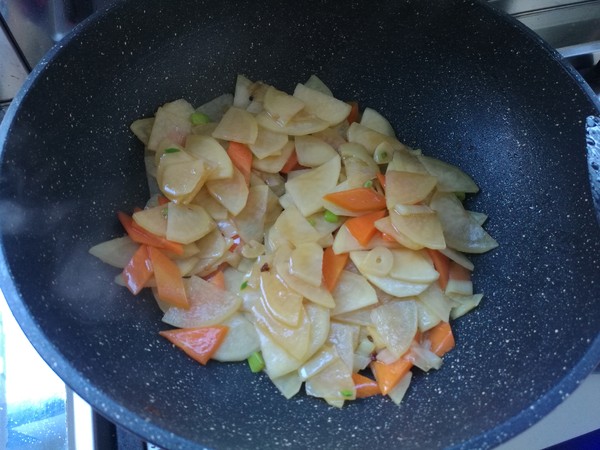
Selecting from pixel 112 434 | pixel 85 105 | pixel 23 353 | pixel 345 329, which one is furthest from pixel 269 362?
pixel 85 105

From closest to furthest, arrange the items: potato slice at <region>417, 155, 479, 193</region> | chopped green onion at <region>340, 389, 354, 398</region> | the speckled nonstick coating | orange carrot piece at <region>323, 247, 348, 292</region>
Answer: the speckled nonstick coating
chopped green onion at <region>340, 389, 354, 398</region>
orange carrot piece at <region>323, 247, 348, 292</region>
potato slice at <region>417, 155, 479, 193</region>

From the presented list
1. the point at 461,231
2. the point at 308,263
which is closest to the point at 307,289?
the point at 308,263

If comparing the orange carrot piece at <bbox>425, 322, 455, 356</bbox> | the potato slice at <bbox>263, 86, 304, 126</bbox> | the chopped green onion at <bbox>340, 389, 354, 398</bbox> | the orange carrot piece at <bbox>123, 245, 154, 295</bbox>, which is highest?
the potato slice at <bbox>263, 86, 304, 126</bbox>

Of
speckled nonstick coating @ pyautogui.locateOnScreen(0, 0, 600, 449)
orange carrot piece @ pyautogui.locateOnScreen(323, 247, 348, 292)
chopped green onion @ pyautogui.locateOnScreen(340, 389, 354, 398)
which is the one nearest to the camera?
speckled nonstick coating @ pyautogui.locateOnScreen(0, 0, 600, 449)

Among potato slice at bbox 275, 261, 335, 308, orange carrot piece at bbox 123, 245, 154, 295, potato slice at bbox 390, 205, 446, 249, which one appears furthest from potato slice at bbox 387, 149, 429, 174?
orange carrot piece at bbox 123, 245, 154, 295

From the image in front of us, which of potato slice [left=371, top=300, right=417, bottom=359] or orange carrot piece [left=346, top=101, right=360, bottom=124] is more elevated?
orange carrot piece [left=346, top=101, right=360, bottom=124]

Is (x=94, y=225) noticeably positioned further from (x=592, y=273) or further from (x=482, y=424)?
(x=592, y=273)

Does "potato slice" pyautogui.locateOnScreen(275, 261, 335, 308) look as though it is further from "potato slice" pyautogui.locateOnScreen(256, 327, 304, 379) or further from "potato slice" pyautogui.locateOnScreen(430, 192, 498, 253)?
"potato slice" pyautogui.locateOnScreen(430, 192, 498, 253)

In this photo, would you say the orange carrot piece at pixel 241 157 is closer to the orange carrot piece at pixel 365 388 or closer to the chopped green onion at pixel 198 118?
the chopped green onion at pixel 198 118
